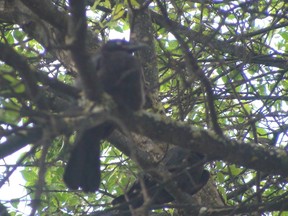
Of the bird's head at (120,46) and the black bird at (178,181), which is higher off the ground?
the bird's head at (120,46)

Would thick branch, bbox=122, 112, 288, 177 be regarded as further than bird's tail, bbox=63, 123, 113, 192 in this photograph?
No

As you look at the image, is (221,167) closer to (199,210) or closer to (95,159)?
(199,210)

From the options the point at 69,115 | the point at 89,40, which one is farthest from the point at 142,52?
the point at 69,115

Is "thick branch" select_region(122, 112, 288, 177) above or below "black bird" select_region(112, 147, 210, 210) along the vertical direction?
below

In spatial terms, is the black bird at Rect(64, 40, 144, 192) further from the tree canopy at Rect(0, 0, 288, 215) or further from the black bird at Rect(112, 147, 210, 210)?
the black bird at Rect(112, 147, 210, 210)

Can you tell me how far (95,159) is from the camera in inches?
160

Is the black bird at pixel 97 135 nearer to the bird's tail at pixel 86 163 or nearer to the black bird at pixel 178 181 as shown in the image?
the bird's tail at pixel 86 163

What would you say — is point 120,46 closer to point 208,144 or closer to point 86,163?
point 86,163

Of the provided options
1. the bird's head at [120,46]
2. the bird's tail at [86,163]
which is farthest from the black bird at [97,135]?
the bird's head at [120,46]

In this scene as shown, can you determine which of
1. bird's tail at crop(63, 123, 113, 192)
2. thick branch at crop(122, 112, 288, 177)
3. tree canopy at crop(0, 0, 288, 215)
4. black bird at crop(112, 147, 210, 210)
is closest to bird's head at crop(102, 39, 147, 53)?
tree canopy at crop(0, 0, 288, 215)

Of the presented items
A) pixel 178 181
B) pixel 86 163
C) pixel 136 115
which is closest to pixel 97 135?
pixel 86 163

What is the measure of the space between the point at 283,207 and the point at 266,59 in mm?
2410

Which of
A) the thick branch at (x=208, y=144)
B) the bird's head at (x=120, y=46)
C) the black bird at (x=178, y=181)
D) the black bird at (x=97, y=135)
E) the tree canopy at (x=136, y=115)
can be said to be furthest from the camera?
the black bird at (x=178, y=181)

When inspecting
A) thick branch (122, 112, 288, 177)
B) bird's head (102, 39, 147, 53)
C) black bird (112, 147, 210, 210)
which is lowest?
thick branch (122, 112, 288, 177)
